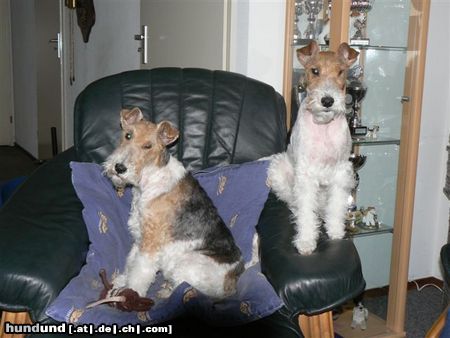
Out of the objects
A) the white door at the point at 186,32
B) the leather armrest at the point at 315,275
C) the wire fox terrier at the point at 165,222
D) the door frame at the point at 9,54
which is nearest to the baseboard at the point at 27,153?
the door frame at the point at 9,54

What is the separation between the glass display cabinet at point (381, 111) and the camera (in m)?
2.82

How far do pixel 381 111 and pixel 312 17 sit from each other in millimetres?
650

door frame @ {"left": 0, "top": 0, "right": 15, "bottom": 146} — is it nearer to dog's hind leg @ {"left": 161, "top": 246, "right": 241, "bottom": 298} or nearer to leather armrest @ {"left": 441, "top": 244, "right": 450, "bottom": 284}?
dog's hind leg @ {"left": 161, "top": 246, "right": 241, "bottom": 298}

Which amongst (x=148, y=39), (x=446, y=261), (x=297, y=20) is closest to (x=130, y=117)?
(x=446, y=261)

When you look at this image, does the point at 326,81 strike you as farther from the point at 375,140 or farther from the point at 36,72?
the point at 36,72

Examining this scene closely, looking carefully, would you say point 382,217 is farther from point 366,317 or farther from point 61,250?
point 61,250

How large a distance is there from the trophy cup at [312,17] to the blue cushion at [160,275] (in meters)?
0.98

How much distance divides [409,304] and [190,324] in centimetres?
224

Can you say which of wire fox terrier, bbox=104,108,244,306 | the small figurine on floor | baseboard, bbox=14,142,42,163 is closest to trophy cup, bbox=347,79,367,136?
the small figurine on floor

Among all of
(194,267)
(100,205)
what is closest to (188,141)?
(100,205)

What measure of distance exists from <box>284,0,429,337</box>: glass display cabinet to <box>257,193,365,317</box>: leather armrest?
41.0 inches

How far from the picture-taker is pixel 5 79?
8.17 m

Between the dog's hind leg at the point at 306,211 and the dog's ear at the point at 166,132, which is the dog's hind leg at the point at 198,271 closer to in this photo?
the dog's hind leg at the point at 306,211

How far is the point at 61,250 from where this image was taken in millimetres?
1822
